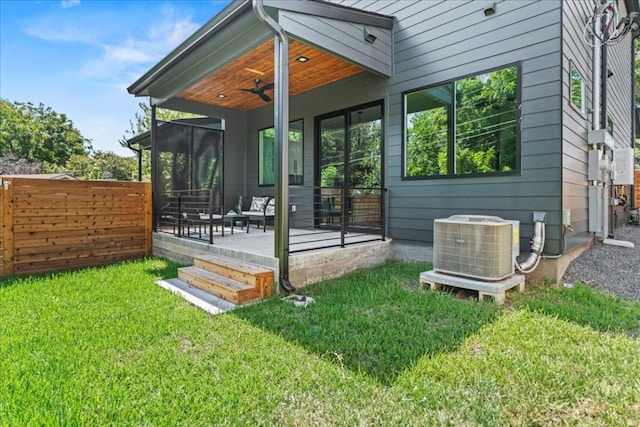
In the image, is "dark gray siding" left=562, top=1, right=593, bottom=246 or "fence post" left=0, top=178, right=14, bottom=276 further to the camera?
"fence post" left=0, top=178, right=14, bottom=276

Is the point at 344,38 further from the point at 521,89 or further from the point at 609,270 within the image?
the point at 609,270

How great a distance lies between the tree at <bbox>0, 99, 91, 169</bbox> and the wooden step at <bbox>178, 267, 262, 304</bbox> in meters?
21.1

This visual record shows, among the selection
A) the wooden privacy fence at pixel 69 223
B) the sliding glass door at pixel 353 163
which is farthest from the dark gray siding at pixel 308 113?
the wooden privacy fence at pixel 69 223

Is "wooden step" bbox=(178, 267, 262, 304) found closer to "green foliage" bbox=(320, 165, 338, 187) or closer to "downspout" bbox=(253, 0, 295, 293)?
"downspout" bbox=(253, 0, 295, 293)

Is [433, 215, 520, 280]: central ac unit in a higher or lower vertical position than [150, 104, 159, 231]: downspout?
lower

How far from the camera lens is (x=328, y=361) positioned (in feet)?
7.25

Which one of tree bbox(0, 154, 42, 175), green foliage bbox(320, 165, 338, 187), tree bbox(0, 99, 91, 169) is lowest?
green foliage bbox(320, 165, 338, 187)

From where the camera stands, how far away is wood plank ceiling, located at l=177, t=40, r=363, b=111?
4910 mm

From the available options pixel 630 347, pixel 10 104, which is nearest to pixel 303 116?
pixel 630 347

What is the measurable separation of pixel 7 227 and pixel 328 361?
5.13m

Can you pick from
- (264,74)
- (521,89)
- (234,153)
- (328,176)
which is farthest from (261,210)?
(521,89)

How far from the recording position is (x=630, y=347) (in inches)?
90.9

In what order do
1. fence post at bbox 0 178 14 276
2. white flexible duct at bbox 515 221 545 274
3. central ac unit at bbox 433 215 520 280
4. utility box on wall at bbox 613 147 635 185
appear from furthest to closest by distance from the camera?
utility box on wall at bbox 613 147 635 185, fence post at bbox 0 178 14 276, white flexible duct at bbox 515 221 545 274, central ac unit at bbox 433 215 520 280

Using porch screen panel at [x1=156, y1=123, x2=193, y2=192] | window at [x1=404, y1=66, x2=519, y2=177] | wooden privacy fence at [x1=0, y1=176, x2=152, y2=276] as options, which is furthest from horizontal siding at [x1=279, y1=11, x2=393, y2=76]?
porch screen panel at [x1=156, y1=123, x2=193, y2=192]
